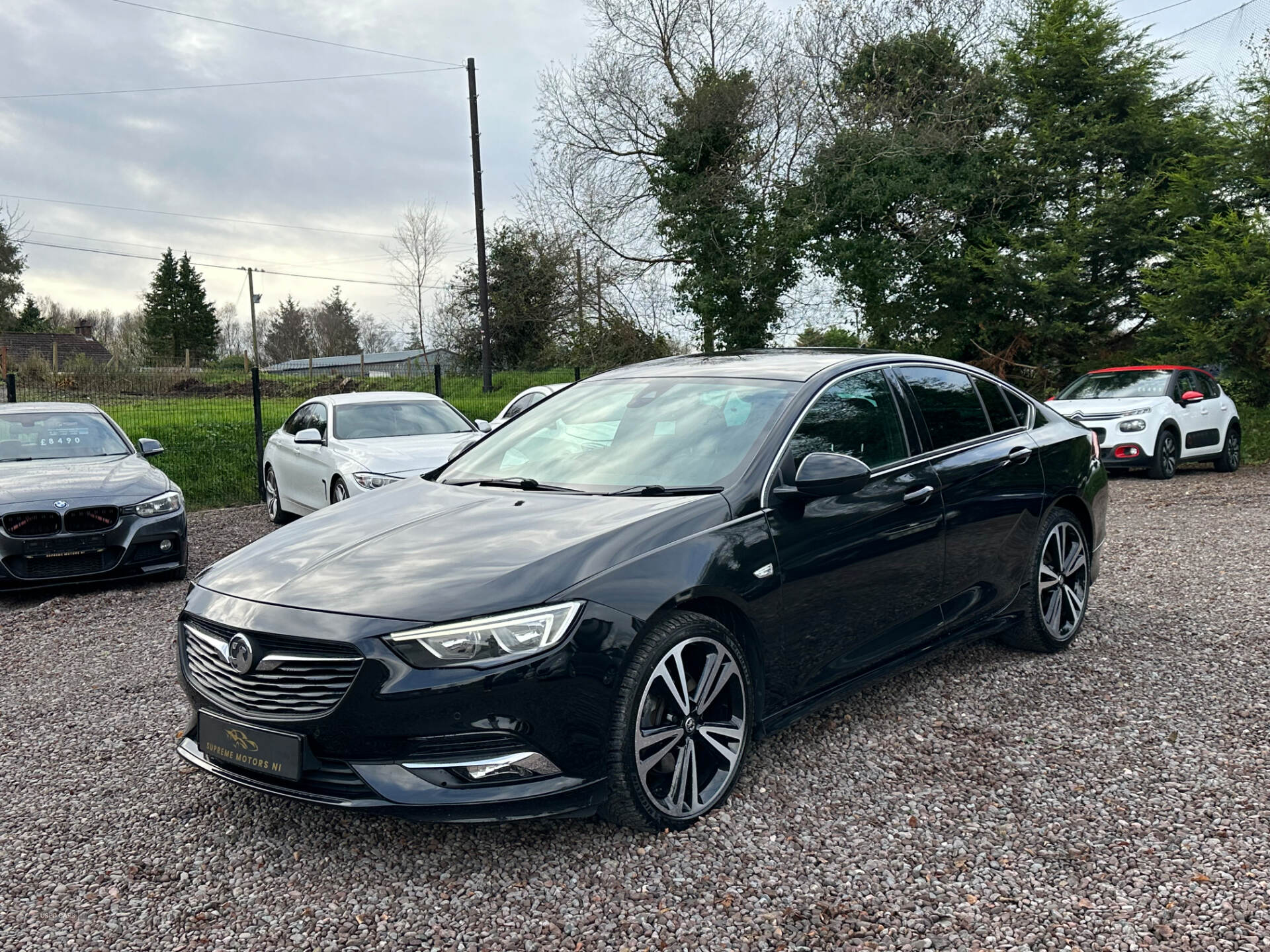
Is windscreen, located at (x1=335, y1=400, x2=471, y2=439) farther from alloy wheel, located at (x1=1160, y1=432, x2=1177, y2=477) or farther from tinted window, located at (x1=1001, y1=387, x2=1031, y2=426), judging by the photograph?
alloy wheel, located at (x1=1160, y1=432, x2=1177, y2=477)

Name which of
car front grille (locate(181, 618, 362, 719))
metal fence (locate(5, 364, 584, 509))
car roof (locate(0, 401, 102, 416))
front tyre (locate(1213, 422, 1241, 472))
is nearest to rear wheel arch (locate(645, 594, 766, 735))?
car front grille (locate(181, 618, 362, 719))

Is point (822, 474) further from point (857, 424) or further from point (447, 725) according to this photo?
point (447, 725)

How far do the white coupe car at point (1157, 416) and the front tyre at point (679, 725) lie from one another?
10.9 metres

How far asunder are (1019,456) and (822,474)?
182 cm

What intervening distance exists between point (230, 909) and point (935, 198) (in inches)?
887

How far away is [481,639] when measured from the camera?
2.94 meters

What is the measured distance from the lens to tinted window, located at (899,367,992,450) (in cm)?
461

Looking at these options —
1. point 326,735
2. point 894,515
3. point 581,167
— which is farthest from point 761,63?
point 326,735

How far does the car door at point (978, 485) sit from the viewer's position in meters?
4.49

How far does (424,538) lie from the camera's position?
11.5 ft

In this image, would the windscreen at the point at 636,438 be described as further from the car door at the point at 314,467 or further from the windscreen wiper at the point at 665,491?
the car door at the point at 314,467

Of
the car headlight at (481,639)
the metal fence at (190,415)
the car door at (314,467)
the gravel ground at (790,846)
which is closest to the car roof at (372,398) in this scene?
the car door at (314,467)

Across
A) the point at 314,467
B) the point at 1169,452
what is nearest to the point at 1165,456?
the point at 1169,452

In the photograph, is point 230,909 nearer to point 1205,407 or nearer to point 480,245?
point 1205,407
